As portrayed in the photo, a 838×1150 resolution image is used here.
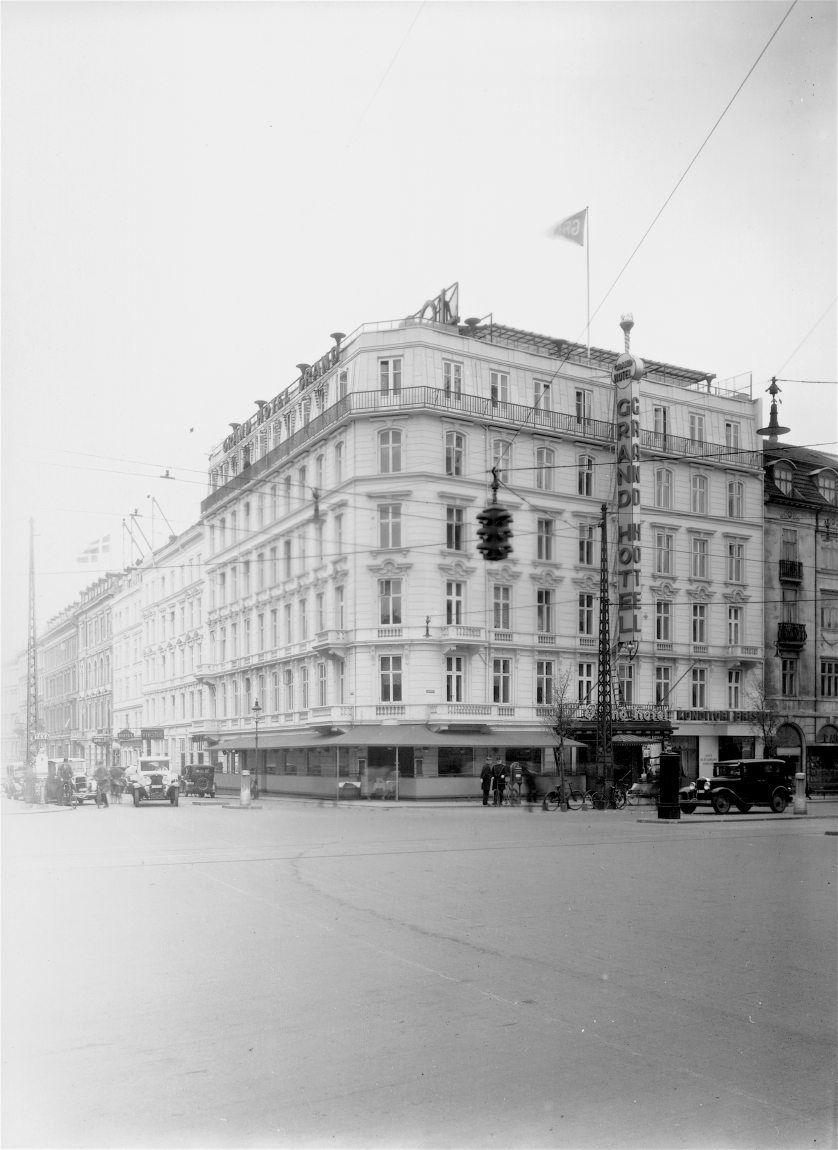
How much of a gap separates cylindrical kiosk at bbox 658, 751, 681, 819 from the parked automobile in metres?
3.87

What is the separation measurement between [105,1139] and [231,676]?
98.6 feet

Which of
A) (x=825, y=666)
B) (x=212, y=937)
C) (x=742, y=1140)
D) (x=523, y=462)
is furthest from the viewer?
(x=523, y=462)

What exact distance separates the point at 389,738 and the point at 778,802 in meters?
12.8

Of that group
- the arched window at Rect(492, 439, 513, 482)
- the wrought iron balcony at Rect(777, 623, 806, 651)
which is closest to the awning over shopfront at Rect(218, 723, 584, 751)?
the arched window at Rect(492, 439, 513, 482)

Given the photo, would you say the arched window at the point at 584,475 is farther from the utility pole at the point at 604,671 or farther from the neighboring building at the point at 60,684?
the neighboring building at the point at 60,684

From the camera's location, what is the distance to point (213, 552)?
31.8 meters

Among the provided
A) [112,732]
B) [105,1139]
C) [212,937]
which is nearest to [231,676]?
[112,732]

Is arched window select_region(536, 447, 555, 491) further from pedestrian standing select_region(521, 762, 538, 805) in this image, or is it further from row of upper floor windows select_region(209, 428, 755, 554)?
pedestrian standing select_region(521, 762, 538, 805)

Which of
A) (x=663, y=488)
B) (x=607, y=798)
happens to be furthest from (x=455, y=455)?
(x=607, y=798)

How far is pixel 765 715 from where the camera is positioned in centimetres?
3153

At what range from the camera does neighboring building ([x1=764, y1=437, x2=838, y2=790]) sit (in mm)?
25781

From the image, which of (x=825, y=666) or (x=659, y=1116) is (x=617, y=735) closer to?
(x=825, y=666)

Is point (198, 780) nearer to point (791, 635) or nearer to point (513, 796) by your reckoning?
point (513, 796)

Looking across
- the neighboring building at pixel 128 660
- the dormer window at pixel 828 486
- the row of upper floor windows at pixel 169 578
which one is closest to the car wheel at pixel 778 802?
the dormer window at pixel 828 486
